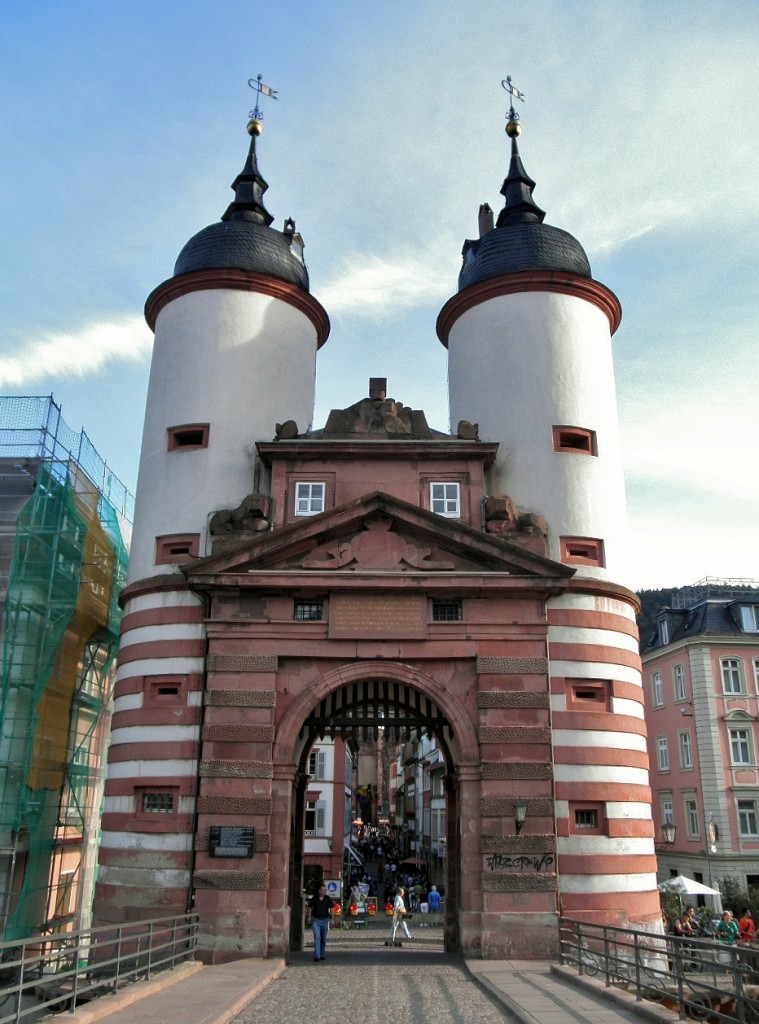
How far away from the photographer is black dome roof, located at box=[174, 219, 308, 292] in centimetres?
2804

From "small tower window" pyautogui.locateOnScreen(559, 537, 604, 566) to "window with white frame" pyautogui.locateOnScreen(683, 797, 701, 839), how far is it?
24.9 m

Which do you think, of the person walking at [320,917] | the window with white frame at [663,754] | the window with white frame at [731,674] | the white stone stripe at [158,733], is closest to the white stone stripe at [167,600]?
the white stone stripe at [158,733]

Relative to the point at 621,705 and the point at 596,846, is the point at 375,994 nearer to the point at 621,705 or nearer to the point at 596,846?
the point at 596,846

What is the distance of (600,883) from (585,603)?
6.81 meters

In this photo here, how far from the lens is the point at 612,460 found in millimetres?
26672

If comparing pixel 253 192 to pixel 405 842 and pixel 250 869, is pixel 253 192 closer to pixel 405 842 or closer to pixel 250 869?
pixel 250 869

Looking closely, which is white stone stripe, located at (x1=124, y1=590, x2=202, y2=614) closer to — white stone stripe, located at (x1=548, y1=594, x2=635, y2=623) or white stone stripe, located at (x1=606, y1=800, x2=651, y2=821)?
white stone stripe, located at (x1=548, y1=594, x2=635, y2=623)

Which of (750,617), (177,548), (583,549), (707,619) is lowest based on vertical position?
(177,548)

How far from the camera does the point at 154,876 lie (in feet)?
70.2

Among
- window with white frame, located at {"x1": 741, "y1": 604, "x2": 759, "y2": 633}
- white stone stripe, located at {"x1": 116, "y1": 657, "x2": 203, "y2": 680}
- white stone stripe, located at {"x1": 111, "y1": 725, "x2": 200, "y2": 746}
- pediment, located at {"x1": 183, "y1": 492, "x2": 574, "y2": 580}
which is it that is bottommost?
white stone stripe, located at {"x1": 111, "y1": 725, "x2": 200, "y2": 746}

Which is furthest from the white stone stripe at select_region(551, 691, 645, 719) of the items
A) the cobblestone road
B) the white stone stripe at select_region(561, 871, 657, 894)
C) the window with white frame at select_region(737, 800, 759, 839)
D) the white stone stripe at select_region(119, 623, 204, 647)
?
the window with white frame at select_region(737, 800, 759, 839)

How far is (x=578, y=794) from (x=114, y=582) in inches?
701

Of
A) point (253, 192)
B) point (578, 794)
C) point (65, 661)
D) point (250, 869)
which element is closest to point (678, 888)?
point (578, 794)

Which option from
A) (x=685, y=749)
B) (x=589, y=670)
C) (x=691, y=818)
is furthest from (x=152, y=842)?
(x=685, y=749)
